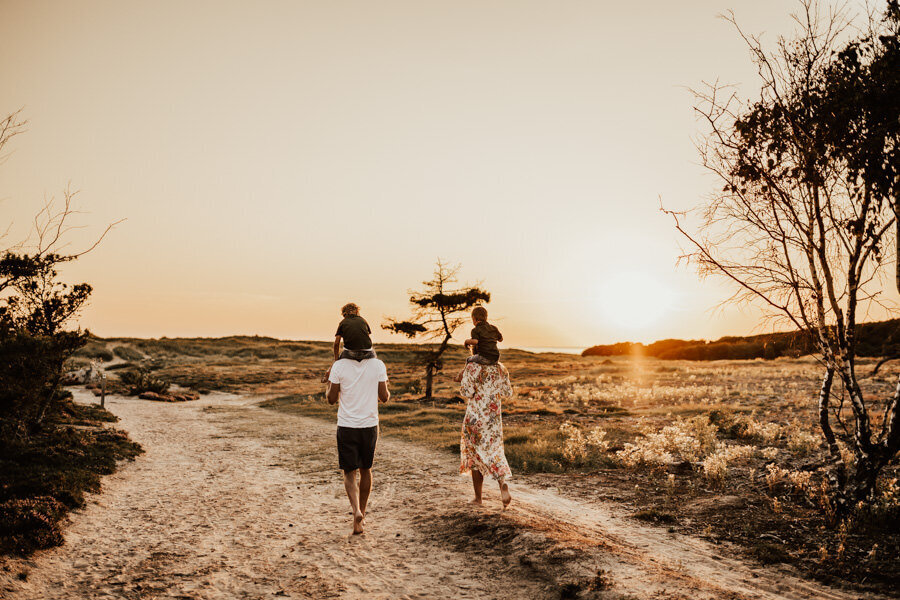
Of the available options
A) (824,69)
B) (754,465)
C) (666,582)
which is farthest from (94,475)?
(824,69)

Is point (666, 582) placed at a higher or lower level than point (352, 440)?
lower

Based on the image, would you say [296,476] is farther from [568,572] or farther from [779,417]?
[779,417]

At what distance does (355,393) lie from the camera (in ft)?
23.9

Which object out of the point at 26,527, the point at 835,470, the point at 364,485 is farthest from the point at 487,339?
the point at 26,527

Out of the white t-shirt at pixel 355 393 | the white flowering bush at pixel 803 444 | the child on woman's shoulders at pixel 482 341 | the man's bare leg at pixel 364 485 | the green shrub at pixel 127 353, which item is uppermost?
the child on woman's shoulders at pixel 482 341

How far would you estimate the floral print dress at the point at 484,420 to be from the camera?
8.47m

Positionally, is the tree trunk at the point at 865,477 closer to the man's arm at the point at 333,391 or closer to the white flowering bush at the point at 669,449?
the white flowering bush at the point at 669,449

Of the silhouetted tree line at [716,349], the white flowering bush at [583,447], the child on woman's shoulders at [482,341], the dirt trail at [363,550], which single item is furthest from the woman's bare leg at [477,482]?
the silhouetted tree line at [716,349]

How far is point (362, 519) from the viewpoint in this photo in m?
7.77

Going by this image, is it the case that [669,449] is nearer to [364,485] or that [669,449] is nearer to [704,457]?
[704,457]

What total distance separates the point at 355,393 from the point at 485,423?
234 centimetres

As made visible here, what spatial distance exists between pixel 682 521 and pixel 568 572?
3.63 metres

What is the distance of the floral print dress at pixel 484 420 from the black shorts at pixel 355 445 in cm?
179

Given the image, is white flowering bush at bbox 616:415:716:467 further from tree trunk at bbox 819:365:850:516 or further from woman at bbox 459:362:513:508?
woman at bbox 459:362:513:508
